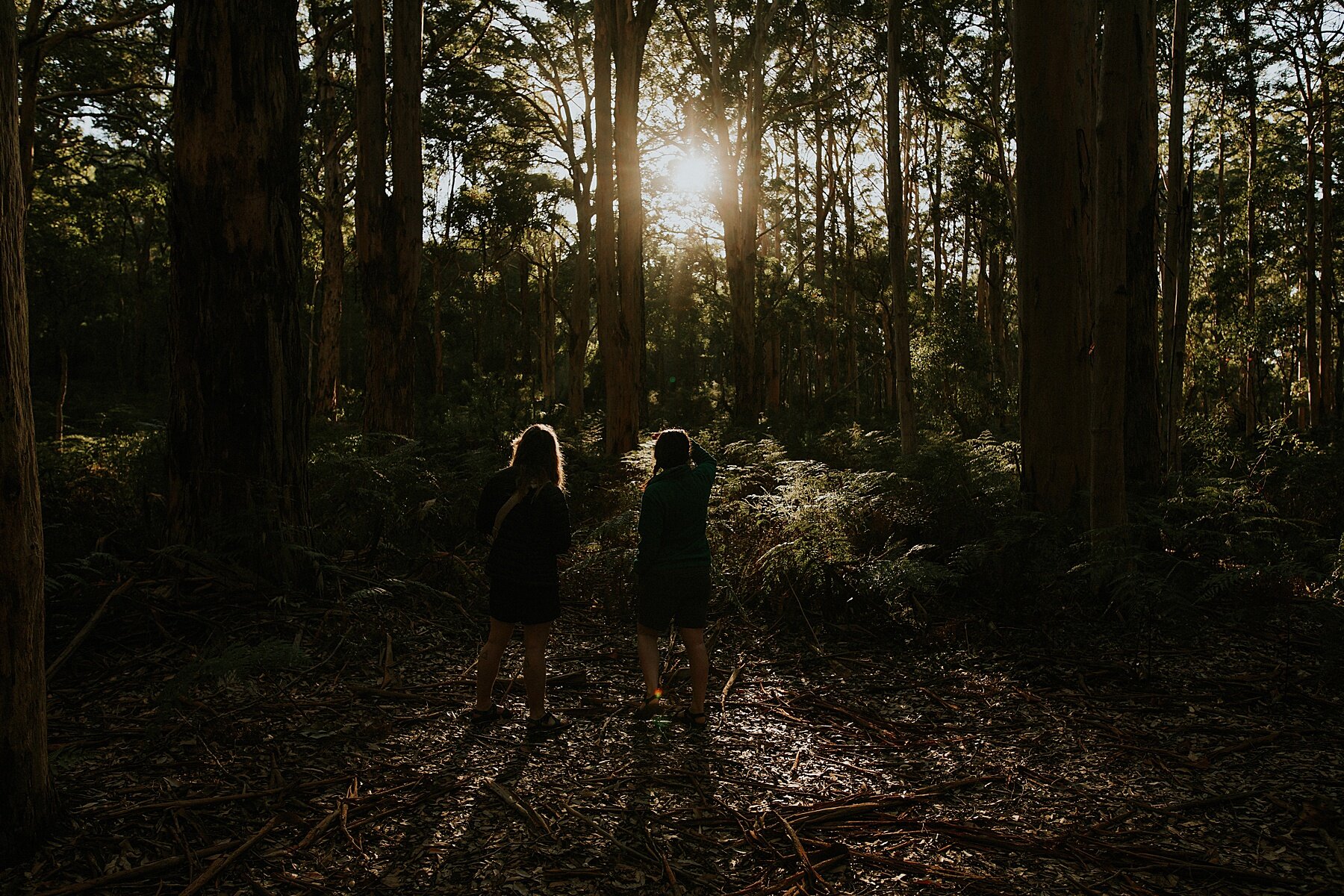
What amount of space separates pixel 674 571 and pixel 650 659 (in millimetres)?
471

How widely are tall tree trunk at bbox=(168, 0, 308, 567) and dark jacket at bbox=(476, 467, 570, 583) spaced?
5.99 feet

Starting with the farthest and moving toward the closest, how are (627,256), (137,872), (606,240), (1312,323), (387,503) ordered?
(1312,323) < (606,240) < (627,256) < (387,503) < (137,872)

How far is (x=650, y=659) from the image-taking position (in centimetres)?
414

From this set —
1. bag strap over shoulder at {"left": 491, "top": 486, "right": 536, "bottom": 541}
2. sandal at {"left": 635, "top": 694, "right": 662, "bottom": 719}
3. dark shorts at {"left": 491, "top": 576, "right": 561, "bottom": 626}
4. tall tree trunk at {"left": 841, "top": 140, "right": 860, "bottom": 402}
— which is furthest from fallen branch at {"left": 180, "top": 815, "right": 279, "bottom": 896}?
tall tree trunk at {"left": 841, "top": 140, "right": 860, "bottom": 402}

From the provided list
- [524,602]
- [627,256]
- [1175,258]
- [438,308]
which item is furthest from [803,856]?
[438,308]

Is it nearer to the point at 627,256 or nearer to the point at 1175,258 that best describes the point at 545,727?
the point at 1175,258

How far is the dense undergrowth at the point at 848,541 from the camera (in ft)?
16.9

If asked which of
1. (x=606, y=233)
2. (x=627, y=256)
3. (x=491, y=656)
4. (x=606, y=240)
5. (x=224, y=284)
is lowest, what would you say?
(x=491, y=656)

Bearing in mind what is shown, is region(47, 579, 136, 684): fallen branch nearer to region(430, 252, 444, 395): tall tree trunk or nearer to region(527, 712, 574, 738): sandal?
region(527, 712, 574, 738): sandal

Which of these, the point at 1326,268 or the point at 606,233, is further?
the point at 1326,268

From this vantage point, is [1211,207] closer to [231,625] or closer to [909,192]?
[909,192]

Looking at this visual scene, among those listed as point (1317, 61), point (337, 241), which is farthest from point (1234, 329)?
point (337, 241)

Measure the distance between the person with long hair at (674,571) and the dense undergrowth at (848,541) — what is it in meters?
1.18

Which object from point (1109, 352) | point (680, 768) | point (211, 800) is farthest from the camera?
point (1109, 352)
